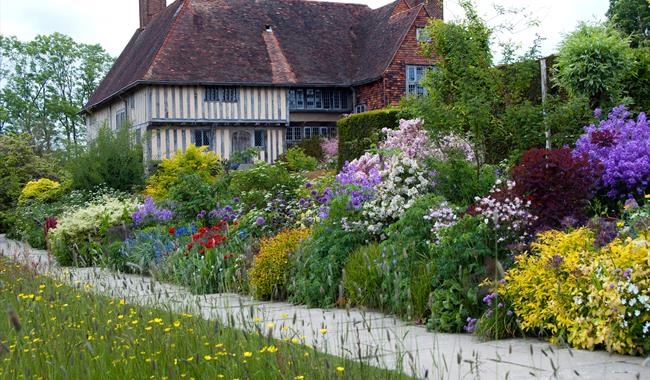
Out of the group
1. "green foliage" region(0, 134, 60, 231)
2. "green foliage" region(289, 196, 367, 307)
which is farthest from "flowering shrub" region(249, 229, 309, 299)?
"green foliage" region(0, 134, 60, 231)

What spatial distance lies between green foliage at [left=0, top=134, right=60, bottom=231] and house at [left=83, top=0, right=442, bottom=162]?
375 centimetres

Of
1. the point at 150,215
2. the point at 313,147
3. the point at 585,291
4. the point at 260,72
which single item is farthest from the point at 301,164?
the point at 585,291

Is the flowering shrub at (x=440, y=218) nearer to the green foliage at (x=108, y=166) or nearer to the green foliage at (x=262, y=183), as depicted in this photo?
the green foliage at (x=262, y=183)

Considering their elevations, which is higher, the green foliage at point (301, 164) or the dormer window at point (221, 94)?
the dormer window at point (221, 94)

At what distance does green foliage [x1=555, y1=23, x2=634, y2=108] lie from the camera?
35.8 feet

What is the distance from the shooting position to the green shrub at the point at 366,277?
22.0ft

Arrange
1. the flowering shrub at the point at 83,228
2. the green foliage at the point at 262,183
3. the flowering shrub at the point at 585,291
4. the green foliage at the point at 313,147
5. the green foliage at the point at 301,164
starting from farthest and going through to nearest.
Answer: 1. the green foliage at the point at 313,147
2. the green foliage at the point at 301,164
3. the flowering shrub at the point at 83,228
4. the green foliage at the point at 262,183
5. the flowering shrub at the point at 585,291

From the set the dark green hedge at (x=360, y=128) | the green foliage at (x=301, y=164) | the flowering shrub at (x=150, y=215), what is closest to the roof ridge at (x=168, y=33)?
the green foliage at (x=301, y=164)

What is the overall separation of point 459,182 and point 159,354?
4815 mm

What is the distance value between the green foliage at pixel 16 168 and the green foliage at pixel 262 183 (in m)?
12.4

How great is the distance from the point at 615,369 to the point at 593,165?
10.0 feet

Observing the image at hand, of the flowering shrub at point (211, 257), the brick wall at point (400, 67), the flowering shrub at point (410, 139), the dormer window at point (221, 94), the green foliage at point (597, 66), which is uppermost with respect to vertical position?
the brick wall at point (400, 67)

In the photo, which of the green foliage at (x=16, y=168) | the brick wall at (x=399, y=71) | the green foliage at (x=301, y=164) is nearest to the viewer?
the green foliage at (x=16, y=168)

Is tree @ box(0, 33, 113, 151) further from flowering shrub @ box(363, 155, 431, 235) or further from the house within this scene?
flowering shrub @ box(363, 155, 431, 235)
